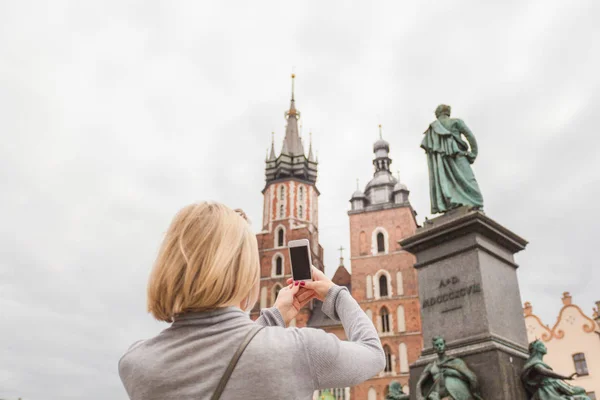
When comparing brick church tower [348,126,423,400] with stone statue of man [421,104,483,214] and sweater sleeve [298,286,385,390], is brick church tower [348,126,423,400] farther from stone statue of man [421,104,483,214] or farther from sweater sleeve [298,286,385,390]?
sweater sleeve [298,286,385,390]

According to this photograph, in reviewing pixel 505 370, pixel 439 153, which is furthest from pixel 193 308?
pixel 439 153

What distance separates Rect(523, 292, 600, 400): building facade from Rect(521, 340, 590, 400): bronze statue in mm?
19411

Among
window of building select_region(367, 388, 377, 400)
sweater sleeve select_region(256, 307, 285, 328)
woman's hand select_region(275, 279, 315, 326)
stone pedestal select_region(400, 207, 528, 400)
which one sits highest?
window of building select_region(367, 388, 377, 400)

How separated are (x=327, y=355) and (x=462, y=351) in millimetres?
4538

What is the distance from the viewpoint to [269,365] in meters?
1.17

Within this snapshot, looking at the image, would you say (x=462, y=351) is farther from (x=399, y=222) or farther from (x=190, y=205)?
(x=399, y=222)

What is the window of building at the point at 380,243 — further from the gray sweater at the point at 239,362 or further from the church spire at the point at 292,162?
the gray sweater at the point at 239,362

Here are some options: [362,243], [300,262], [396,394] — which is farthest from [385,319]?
[300,262]

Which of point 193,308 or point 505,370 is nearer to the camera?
point 193,308

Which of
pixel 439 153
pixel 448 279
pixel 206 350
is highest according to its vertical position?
pixel 439 153

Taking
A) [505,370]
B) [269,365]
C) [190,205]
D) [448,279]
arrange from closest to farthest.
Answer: [269,365] < [190,205] < [505,370] < [448,279]

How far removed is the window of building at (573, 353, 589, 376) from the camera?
857 inches

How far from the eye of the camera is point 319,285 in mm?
1568

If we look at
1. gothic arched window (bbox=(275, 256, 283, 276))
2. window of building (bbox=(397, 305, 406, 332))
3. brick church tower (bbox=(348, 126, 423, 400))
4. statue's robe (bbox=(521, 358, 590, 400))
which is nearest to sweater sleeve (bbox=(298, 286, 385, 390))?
statue's robe (bbox=(521, 358, 590, 400))
